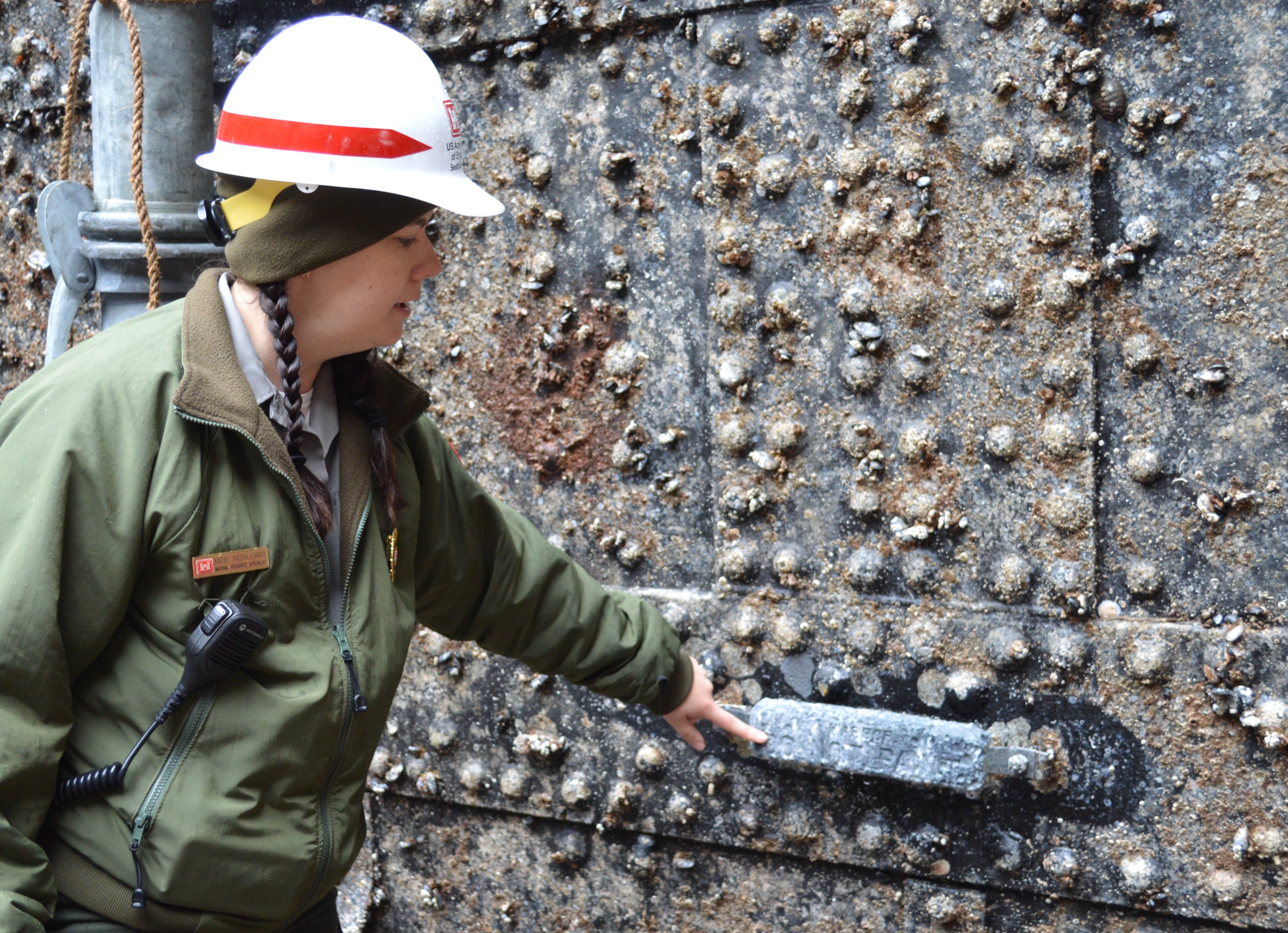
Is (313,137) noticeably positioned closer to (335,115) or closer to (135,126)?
(335,115)

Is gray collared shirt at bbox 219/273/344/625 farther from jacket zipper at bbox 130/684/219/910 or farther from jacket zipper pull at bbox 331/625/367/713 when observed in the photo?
jacket zipper at bbox 130/684/219/910

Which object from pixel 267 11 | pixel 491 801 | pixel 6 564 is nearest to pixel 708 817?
pixel 491 801

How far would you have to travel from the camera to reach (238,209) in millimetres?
1656

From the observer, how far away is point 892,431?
2.44 metres

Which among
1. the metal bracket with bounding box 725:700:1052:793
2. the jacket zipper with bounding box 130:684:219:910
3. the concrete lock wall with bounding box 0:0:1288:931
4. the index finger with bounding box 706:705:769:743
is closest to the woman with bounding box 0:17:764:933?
the jacket zipper with bounding box 130:684:219:910

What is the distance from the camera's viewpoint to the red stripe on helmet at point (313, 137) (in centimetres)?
159

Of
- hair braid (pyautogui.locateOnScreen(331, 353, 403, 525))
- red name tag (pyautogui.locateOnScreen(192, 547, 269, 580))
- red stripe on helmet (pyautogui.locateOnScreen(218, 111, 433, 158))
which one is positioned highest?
red stripe on helmet (pyautogui.locateOnScreen(218, 111, 433, 158))

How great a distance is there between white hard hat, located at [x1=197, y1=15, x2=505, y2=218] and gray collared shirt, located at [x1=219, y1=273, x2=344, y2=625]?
23 cm

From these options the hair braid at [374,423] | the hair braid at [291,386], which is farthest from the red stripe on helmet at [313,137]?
the hair braid at [374,423]

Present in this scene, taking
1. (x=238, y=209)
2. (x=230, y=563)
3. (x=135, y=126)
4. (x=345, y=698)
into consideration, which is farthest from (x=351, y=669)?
(x=135, y=126)

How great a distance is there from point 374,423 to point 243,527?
1.14ft

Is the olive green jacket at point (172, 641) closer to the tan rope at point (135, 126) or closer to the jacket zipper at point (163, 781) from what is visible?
the jacket zipper at point (163, 781)

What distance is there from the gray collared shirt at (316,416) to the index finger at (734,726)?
0.99m

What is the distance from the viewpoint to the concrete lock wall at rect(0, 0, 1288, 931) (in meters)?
2.16
